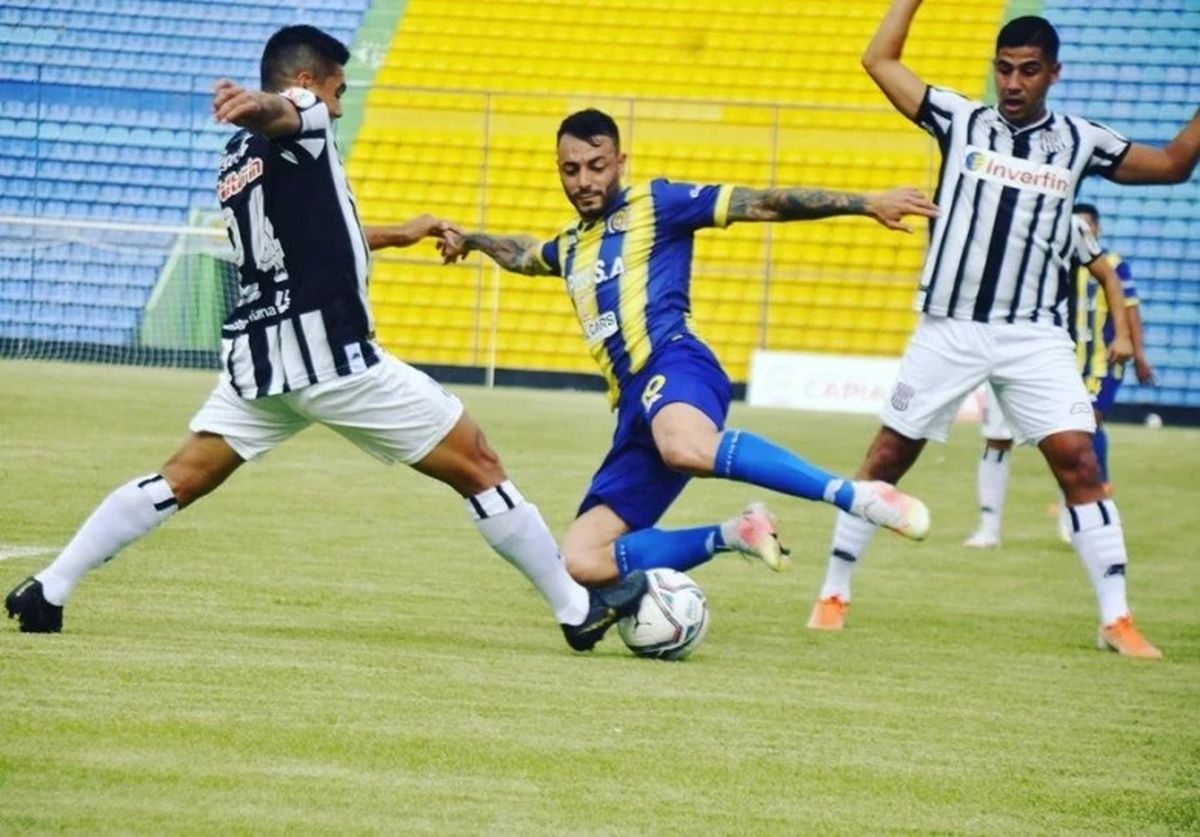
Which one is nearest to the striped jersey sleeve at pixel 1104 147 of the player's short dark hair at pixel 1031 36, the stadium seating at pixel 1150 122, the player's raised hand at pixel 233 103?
the player's short dark hair at pixel 1031 36

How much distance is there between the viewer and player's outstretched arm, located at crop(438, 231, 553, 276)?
26.5ft

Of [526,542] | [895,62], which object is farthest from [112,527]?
[895,62]

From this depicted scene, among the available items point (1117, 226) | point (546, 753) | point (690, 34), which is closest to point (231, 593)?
point (546, 753)

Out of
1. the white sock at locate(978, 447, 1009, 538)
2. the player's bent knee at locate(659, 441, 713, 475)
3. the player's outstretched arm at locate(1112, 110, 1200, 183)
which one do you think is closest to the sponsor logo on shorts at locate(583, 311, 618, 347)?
the player's bent knee at locate(659, 441, 713, 475)

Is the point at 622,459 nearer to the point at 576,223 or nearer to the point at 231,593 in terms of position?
the point at 576,223

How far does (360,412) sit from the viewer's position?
22.4ft

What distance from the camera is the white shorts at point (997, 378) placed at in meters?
8.17

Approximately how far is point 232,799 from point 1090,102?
82.7 feet

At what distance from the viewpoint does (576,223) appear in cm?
814

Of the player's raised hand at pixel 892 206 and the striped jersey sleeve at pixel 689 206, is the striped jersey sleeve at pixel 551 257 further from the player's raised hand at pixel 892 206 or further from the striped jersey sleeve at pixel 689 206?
the player's raised hand at pixel 892 206

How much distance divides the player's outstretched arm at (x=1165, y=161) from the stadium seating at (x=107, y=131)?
68.7 feet

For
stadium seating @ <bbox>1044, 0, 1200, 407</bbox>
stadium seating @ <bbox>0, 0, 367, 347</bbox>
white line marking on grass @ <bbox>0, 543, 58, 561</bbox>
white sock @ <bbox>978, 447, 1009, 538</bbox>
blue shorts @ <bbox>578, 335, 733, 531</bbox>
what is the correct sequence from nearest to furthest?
blue shorts @ <bbox>578, 335, 733, 531</bbox> < white line marking on grass @ <bbox>0, 543, 58, 561</bbox> < white sock @ <bbox>978, 447, 1009, 538</bbox> < stadium seating @ <bbox>1044, 0, 1200, 407</bbox> < stadium seating @ <bbox>0, 0, 367, 347</bbox>

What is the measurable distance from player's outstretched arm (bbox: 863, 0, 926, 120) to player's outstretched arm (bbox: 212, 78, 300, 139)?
2.52 meters

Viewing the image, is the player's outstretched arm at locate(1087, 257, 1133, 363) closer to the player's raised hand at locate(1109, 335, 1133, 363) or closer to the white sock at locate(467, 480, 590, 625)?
the player's raised hand at locate(1109, 335, 1133, 363)
